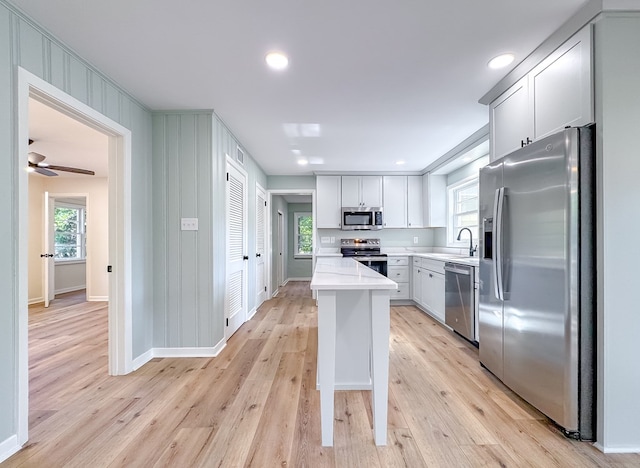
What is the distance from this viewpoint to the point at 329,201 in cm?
550

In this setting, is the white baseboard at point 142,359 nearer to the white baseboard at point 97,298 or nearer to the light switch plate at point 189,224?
the light switch plate at point 189,224

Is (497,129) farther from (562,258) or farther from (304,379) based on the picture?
(304,379)

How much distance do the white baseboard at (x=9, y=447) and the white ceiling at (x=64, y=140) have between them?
252 cm

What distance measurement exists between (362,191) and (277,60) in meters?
3.62

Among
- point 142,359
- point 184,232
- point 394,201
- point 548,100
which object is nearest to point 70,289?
point 142,359

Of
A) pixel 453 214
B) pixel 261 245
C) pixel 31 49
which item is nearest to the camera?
pixel 31 49

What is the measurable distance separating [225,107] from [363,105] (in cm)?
130

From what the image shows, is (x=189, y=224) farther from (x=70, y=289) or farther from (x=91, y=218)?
(x=70, y=289)

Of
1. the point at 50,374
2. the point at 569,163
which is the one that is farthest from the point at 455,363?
the point at 50,374

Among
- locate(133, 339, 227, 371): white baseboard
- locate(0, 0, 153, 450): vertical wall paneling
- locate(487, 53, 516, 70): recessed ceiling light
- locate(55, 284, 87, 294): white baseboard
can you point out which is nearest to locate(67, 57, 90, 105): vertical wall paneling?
locate(0, 0, 153, 450): vertical wall paneling

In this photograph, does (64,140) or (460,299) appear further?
(64,140)

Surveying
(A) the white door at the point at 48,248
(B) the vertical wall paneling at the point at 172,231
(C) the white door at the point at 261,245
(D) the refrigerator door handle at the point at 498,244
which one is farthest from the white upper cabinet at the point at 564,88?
(A) the white door at the point at 48,248

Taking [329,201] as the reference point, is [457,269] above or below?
below

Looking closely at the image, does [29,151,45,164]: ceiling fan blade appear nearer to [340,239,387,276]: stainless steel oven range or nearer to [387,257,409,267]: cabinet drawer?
[340,239,387,276]: stainless steel oven range
